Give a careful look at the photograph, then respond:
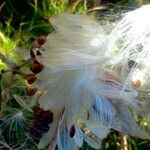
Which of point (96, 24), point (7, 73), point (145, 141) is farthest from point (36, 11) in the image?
point (145, 141)

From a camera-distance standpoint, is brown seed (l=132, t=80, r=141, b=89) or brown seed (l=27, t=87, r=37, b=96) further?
brown seed (l=27, t=87, r=37, b=96)

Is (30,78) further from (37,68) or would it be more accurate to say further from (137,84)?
(137,84)

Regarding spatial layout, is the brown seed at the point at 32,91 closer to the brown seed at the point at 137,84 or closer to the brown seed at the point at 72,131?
the brown seed at the point at 72,131

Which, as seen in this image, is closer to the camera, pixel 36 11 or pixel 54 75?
pixel 54 75

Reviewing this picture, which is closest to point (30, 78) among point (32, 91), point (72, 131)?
point (32, 91)

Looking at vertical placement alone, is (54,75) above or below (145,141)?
above

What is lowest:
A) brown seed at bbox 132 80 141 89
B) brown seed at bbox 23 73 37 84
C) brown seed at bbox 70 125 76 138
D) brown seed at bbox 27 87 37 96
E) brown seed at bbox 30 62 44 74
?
brown seed at bbox 70 125 76 138

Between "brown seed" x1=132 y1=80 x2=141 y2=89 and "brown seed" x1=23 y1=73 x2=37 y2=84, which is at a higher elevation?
"brown seed" x1=23 y1=73 x2=37 y2=84

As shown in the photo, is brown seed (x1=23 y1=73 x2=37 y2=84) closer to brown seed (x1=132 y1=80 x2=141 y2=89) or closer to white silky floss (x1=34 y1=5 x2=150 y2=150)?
white silky floss (x1=34 y1=5 x2=150 y2=150)

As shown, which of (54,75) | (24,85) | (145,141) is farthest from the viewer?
(145,141)

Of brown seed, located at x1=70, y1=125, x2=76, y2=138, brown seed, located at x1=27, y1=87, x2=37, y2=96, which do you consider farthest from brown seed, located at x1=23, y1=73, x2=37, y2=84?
brown seed, located at x1=70, y1=125, x2=76, y2=138

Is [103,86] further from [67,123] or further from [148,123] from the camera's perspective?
[148,123]
